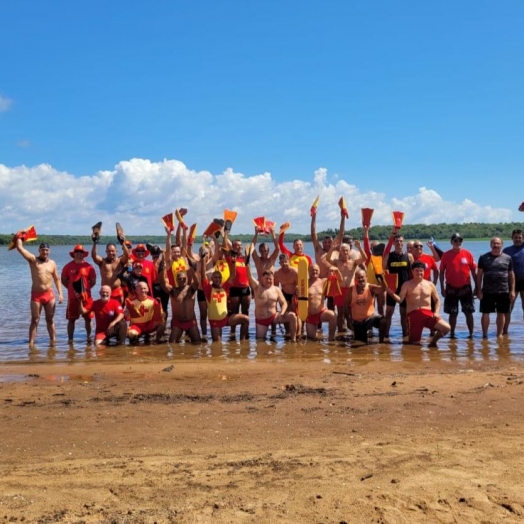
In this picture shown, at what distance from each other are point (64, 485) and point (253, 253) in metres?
7.15

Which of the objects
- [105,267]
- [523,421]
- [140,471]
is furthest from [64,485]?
[105,267]

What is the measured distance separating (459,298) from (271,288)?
3175 millimetres

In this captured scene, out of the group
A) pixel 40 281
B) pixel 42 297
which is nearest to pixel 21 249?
pixel 40 281

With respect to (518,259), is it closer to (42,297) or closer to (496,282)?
(496,282)

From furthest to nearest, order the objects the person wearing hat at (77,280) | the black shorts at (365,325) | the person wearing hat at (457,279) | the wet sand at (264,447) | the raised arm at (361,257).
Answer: the raised arm at (361,257), the person wearing hat at (77,280), the person wearing hat at (457,279), the black shorts at (365,325), the wet sand at (264,447)

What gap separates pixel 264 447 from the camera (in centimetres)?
473

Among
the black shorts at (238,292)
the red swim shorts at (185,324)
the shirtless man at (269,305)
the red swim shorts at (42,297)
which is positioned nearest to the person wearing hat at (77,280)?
the red swim shorts at (42,297)

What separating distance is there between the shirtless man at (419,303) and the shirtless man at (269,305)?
6.11ft

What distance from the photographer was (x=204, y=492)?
386 cm

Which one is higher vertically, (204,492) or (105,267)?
(105,267)

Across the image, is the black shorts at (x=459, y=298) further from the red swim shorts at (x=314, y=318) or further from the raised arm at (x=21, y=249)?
the raised arm at (x=21, y=249)

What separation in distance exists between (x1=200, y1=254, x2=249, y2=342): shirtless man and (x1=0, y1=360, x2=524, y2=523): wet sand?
8.85 feet

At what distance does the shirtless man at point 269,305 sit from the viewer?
33.4 feet

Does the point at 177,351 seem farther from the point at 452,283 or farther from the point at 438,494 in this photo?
the point at 438,494
